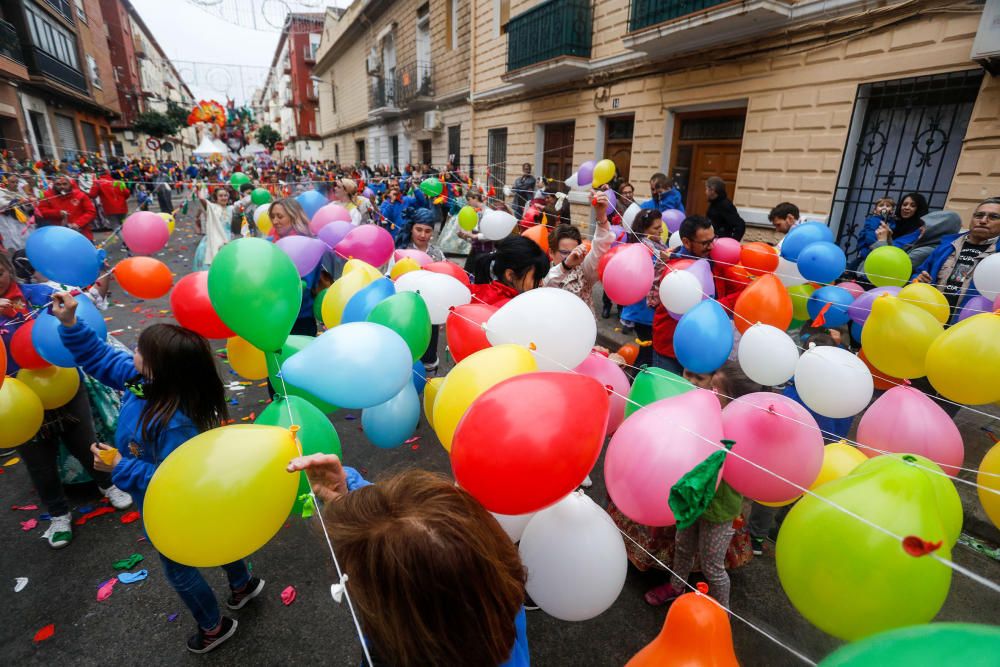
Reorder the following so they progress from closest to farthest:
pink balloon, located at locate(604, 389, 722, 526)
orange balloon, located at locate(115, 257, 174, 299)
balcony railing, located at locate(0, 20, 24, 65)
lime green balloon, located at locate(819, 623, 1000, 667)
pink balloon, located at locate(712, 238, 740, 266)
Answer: lime green balloon, located at locate(819, 623, 1000, 667)
pink balloon, located at locate(604, 389, 722, 526)
orange balloon, located at locate(115, 257, 174, 299)
pink balloon, located at locate(712, 238, 740, 266)
balcony railing, located at locate(0, 20, 24, 65)

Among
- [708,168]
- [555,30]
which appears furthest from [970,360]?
[555,30]

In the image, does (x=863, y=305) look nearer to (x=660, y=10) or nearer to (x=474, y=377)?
(x=474, y=377)

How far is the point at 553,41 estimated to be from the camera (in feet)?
31.5

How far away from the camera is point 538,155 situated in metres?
11.6

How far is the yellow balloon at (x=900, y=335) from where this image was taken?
199cm

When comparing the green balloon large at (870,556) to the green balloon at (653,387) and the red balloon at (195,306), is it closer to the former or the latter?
the green balloon at (653,387)

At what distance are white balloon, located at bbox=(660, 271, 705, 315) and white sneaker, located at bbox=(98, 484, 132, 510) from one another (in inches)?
138

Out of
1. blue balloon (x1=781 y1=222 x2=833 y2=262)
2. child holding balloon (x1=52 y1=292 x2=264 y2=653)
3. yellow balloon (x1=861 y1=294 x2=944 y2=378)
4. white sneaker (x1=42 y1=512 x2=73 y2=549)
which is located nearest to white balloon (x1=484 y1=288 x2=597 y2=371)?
child holding balloon (x1=52 y1=292 x2=264 y2=653)

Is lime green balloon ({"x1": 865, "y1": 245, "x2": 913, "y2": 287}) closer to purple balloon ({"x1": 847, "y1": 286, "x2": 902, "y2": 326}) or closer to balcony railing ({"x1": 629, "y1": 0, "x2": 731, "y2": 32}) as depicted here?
purple balloon ({"x1": 847, "y1": 286, "x2": 902, "y2": 326})

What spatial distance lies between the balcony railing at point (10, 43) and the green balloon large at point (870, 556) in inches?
993

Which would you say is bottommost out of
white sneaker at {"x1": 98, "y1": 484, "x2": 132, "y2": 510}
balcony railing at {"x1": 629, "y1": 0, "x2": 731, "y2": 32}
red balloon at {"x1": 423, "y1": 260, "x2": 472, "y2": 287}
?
white sneaker at {"x1": 98, "y1": 484, "x2": 132, "y2": 510}

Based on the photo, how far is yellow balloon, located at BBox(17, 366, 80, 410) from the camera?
2.35m

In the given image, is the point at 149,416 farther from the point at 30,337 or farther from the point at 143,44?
the point at 143,44

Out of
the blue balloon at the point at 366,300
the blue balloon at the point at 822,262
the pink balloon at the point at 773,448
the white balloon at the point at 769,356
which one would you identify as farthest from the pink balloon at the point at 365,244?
the blue balloon at the point at 822,262
